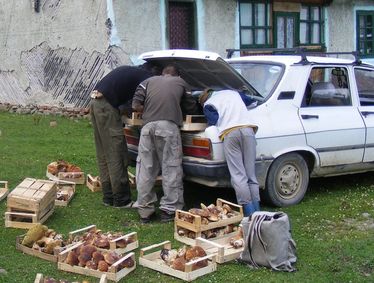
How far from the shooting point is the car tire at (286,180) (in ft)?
22.6

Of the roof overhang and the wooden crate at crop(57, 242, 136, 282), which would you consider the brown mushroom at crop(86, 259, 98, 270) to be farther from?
the roof overhang

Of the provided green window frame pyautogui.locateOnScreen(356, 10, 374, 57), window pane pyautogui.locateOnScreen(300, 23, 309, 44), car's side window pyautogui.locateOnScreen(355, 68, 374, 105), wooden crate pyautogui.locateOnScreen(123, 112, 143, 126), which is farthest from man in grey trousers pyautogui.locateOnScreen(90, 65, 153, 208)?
green window frame pyautogui.locateOnScreen(356, 10, 374, 57)

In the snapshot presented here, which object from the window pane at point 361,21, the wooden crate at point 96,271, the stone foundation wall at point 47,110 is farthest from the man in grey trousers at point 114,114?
the window pane at point 361,21

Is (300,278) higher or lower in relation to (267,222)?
lower

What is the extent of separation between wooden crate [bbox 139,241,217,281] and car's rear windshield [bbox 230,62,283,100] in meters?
2.39

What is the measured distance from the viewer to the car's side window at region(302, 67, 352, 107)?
729 cm

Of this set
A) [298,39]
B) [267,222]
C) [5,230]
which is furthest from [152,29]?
[267,222]

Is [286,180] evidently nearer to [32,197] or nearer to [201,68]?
[201,68]

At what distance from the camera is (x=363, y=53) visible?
61.7 ft

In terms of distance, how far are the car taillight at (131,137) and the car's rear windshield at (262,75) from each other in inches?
59.8

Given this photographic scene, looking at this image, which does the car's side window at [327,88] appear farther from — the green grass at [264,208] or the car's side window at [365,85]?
the green grass at [264,208]

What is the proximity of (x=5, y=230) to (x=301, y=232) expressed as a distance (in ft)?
9.87

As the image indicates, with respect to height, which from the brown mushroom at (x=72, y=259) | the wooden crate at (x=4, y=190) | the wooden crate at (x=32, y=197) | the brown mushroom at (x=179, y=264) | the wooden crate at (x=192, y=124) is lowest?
the brown mushroom at (x=179, y=264)

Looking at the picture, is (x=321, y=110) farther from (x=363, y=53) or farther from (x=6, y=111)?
(x=363, y=53)
